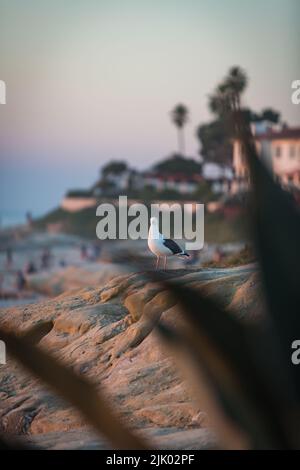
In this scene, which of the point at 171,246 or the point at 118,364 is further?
the point at 171,246

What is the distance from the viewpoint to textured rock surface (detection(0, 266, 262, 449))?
9.09 m

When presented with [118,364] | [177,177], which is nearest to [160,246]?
[118,364]

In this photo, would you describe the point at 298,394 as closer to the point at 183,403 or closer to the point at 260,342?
the point at 260,342

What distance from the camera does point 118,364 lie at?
11109 millimetres

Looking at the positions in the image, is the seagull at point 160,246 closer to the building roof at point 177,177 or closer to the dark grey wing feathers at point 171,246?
the dark grey wing feathers at point 171,246

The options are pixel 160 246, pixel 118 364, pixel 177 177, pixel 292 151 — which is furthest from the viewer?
pixel 177 177

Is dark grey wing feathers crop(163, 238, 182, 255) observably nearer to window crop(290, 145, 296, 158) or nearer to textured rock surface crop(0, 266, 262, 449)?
textured rock surface crop(0, 266, 262, 449)

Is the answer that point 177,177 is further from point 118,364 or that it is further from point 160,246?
point 118,364

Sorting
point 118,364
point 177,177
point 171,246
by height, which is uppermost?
point 177,177

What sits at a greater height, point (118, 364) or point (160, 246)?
point (160, 246)

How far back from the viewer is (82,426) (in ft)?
30.4
